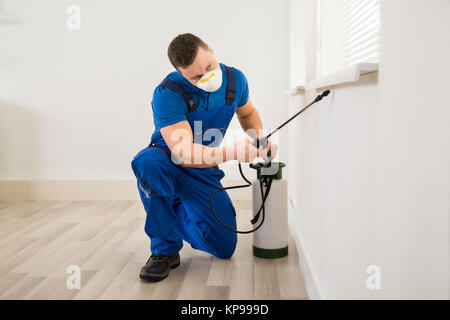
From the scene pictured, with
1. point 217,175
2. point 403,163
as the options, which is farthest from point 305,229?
point 403,163

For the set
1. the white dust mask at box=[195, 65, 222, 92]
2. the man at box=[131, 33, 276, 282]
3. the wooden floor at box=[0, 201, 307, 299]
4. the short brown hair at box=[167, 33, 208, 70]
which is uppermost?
the short brown hair at box=[167, 33, 208, 70]

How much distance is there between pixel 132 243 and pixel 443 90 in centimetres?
172

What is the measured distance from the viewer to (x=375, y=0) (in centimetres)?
99

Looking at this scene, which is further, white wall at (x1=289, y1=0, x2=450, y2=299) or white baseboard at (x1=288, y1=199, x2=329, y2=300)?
white baseboard at (x1=288, y1=199, x2=329, y2=300)

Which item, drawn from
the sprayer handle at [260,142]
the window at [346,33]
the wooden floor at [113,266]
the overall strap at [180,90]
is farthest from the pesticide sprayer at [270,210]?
the window at [346,33]

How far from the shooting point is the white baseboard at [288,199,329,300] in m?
1.32

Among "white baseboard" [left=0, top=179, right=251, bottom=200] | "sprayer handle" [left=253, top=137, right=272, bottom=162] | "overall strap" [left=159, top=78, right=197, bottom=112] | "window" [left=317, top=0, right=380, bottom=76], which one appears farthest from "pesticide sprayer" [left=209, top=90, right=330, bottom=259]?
"white baseboard" [left=0, top=179, right=251, bottom=200]

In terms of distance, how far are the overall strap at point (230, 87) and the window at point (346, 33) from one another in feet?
1.27

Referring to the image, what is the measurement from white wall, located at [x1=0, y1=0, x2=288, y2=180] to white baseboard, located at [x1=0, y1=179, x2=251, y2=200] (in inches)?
2.1

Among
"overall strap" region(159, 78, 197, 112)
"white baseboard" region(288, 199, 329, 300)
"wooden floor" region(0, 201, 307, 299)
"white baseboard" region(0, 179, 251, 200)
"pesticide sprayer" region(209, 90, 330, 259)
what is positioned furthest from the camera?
"white baseboard" region(0, 179, 251, 200)

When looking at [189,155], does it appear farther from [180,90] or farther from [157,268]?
[157,268]

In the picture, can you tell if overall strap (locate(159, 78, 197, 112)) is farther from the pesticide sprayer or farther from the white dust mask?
the pesticide sprayer
